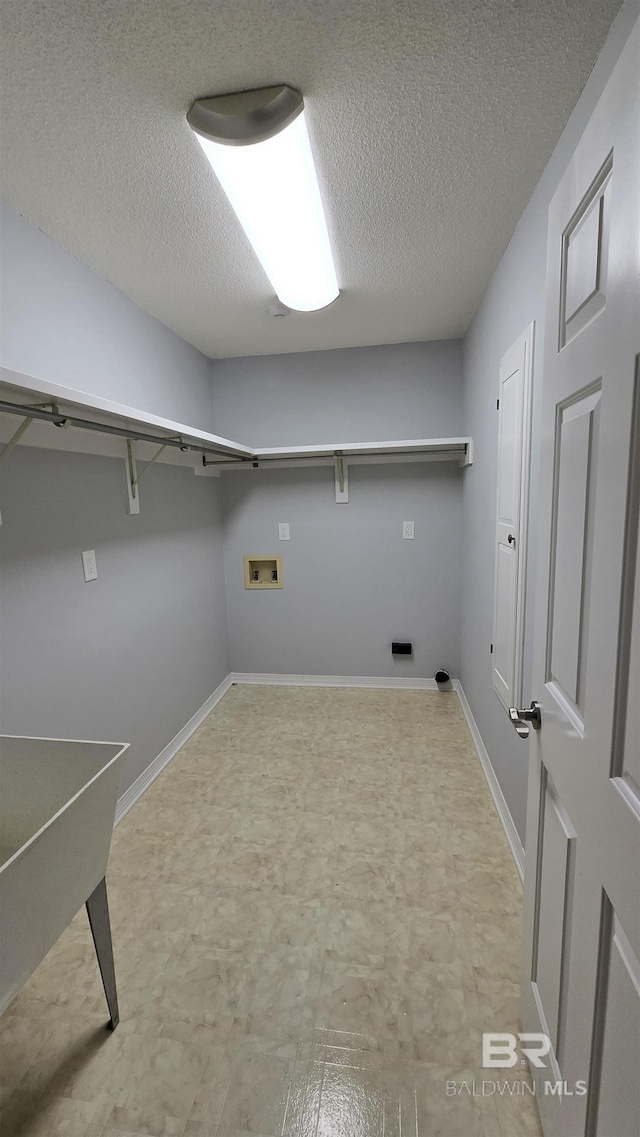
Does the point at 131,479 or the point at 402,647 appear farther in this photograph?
the point at 402,647

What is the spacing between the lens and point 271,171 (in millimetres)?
1221

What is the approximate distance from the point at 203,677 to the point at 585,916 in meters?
2.53

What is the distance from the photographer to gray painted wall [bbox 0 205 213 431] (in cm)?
148

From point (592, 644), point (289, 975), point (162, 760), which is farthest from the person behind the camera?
point (162, 760)

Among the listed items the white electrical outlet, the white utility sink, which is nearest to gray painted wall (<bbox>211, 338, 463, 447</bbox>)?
the white electrical outlet

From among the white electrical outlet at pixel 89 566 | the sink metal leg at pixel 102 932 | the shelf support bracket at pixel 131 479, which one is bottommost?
the sink metal leg at pixel 102 932

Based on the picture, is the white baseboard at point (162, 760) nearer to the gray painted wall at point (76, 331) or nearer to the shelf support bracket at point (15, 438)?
the shelf support bracket at point (15, 438)

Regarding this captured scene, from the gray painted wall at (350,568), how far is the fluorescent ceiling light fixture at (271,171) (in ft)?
4.92

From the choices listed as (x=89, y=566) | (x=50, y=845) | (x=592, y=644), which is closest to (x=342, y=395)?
(x=89, y=566)

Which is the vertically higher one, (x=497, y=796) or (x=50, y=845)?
(x=50, y=845)

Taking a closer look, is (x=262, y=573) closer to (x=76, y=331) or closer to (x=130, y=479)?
(x=130, y=479)

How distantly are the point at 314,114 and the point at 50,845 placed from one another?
180cm

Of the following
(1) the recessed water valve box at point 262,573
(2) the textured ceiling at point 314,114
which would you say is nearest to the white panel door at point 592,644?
(2) the textured ceiling at point 314,114

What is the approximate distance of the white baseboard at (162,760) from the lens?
2058 millimetres
